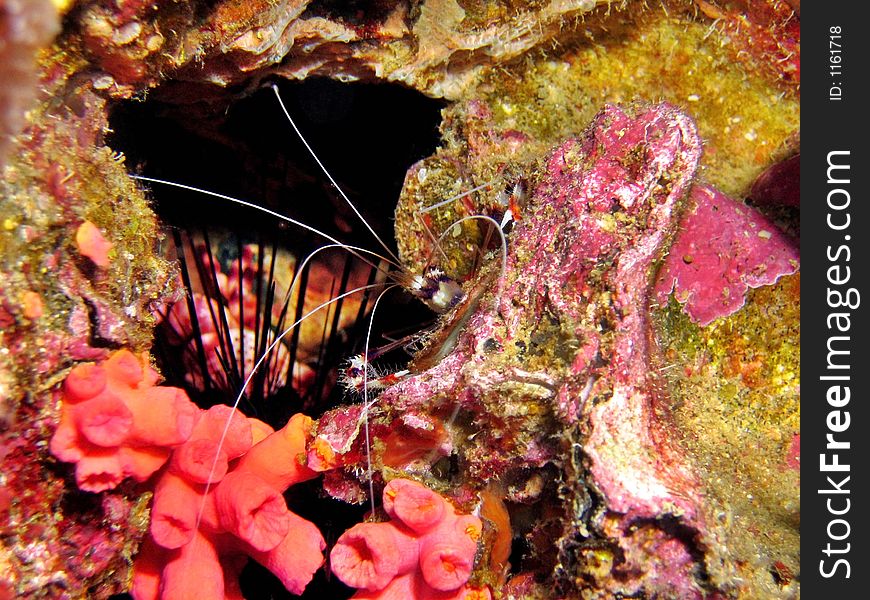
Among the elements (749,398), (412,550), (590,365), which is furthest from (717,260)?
(412,550)

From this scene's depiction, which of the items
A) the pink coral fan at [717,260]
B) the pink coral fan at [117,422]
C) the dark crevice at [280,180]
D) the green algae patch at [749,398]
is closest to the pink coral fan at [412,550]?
the pink coral fan at [117,422]

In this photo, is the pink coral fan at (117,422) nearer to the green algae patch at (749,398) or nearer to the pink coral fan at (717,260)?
the green algae patch at (749,398)

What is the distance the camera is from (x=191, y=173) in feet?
11.8

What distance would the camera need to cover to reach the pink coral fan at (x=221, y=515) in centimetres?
211

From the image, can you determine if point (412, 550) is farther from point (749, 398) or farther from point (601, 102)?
point (601, 102)

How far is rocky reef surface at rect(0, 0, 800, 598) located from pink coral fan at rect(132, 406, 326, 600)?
0.06 ft

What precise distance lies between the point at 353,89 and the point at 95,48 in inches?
78.4

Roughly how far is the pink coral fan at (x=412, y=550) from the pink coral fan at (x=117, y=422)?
2.53 ft

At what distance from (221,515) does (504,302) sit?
1.38 m

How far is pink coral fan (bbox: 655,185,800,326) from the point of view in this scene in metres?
2.70
